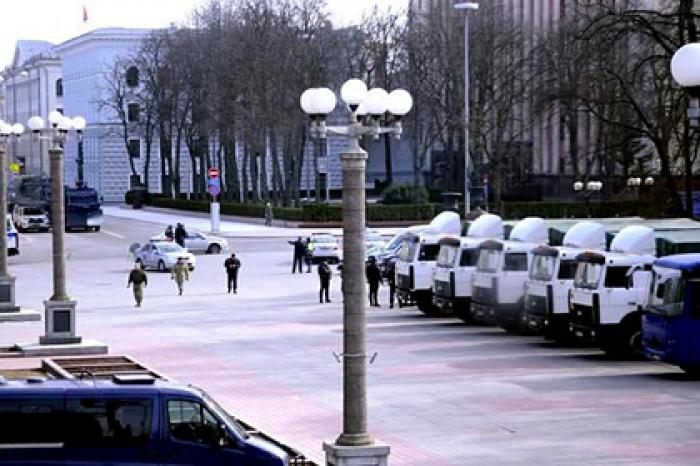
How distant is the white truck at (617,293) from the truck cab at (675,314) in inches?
68.2

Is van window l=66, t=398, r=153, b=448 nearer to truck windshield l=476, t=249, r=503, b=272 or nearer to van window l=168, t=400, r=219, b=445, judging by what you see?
van window l=168, t=400, r=219, b=445

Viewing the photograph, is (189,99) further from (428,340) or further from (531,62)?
(428,340)

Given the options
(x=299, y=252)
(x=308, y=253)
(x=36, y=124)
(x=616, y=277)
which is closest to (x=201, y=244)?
(x=308, y=253)

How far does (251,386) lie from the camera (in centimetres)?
2972

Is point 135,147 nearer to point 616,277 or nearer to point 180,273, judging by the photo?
point 180,273

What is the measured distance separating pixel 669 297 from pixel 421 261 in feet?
47.8

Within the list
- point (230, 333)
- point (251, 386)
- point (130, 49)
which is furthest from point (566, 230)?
point (130, 49)

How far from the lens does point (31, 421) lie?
18562 millimetres

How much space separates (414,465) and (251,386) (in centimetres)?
855

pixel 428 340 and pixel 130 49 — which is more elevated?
pixel 130 49

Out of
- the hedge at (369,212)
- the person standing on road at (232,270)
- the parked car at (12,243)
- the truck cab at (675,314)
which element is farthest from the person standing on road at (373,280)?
the hedge at (369,212)

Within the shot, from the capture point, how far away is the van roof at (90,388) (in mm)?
18672

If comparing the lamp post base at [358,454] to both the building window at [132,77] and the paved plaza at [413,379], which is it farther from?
the building window at [132,77]

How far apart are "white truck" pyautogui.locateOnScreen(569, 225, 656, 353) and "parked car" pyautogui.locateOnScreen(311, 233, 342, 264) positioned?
100 ft
